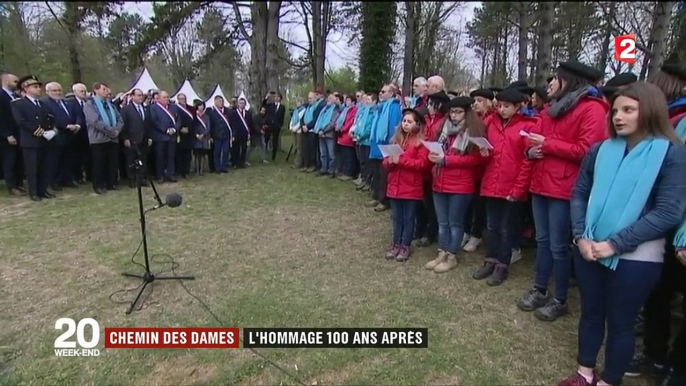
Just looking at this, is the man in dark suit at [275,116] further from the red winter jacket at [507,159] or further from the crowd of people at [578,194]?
the red winter jacket at [507,159]

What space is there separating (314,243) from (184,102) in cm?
494

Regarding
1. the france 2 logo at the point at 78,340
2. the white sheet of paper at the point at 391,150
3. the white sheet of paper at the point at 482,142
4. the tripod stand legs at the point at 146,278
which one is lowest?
the france 2 logo at the point at 78,340

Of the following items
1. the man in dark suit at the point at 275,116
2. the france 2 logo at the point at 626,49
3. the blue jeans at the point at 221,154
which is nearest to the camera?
the france 2 logo at the point at 626,49

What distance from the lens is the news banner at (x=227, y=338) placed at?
9.04 ft

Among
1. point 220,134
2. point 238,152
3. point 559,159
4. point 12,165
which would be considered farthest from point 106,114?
point 559,159

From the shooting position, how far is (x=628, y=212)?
6.53 ft

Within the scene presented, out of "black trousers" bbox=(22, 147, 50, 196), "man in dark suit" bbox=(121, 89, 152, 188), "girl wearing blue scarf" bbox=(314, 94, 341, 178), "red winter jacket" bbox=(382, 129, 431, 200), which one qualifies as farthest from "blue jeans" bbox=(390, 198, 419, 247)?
"black trousers" bbox=(22, 147, 50, 196)

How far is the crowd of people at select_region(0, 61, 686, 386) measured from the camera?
78.7 inches

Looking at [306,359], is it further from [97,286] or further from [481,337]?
[97,286]

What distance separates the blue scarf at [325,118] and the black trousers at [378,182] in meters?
2.24

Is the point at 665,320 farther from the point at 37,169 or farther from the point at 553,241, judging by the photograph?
the point at 37,169

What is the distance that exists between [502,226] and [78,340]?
3194 millimetres

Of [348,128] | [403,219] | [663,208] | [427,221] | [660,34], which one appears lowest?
[427,221]

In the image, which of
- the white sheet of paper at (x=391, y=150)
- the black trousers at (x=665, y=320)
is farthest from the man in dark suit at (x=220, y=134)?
the black trousers at (x=665, y=320)
